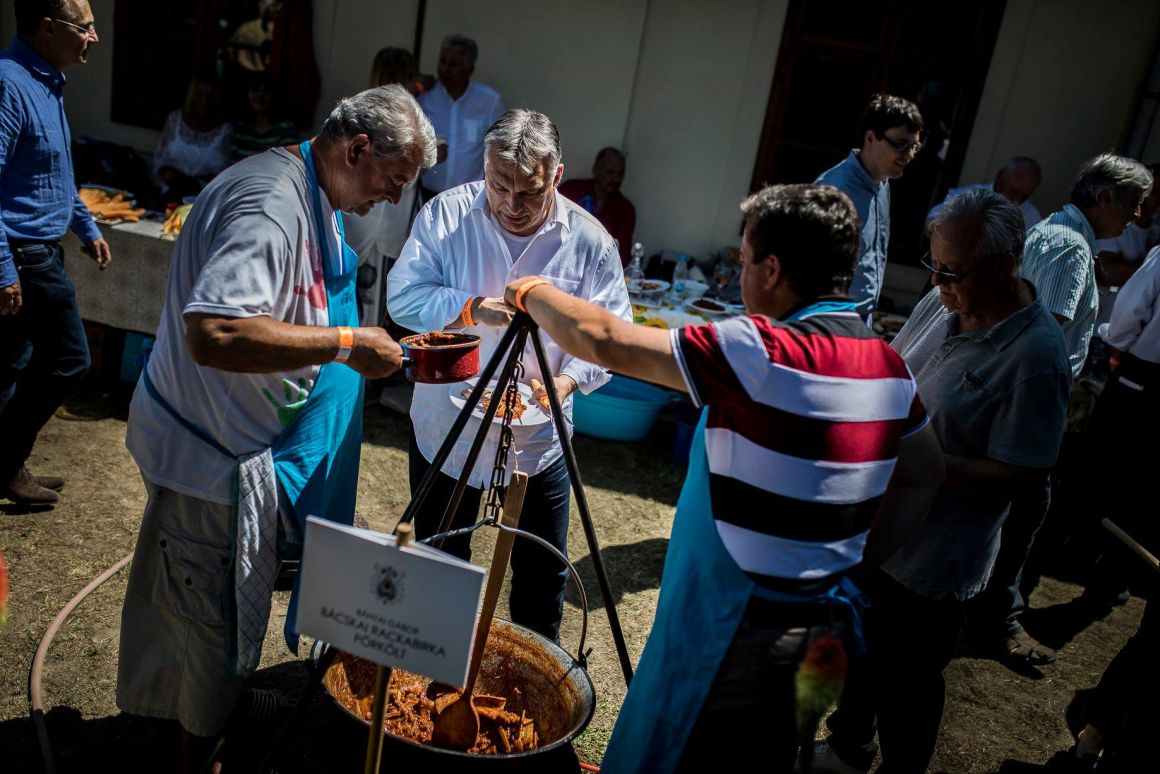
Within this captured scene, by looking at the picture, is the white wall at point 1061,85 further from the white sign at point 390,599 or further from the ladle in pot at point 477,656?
the white sign at point 390,599

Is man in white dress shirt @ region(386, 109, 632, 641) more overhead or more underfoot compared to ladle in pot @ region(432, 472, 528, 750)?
more overhead

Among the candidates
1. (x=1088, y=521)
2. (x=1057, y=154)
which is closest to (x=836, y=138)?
(x=1057, y=154)

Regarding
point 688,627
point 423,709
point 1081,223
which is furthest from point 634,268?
point 688,627

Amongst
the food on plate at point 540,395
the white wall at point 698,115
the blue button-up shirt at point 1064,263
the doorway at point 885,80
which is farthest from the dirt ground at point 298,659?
the doorway at point 885,80

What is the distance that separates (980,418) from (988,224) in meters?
0.55

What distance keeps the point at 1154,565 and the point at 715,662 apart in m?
2.04

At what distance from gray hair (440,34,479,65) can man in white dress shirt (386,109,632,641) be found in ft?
11.8

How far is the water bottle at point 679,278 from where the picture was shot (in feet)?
19.5

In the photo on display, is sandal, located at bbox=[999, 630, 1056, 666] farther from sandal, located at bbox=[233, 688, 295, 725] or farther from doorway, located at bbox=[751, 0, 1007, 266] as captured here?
doorway, located at bbox=[751, 0, 1007, 266]

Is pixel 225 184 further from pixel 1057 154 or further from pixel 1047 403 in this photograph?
pixel 1057 154

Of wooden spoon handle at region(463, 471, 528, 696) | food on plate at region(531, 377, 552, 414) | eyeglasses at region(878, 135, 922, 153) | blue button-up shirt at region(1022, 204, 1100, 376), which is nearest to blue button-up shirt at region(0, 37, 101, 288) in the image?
food on plate at region(531, 377, 552, 414)

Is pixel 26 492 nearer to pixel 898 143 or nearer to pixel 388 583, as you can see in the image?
pixel 388 583

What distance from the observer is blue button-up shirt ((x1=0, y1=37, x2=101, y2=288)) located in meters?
3.52

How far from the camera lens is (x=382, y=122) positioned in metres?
2.30
